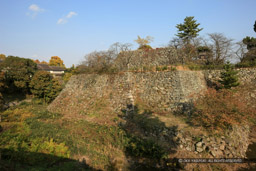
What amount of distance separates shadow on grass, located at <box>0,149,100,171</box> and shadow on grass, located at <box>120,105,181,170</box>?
127 inches

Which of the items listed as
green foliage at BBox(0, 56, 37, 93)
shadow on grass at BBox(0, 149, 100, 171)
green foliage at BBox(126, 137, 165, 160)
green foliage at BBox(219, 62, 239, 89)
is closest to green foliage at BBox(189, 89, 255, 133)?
green foliage at BBox(126, 137, 165, 160)

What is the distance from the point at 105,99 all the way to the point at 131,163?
9326 mm

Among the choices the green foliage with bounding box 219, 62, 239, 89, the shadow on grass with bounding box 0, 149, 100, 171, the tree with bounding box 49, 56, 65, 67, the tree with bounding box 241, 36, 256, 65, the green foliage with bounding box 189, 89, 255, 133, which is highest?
the tree with bounding box 49, 56, 65, 67

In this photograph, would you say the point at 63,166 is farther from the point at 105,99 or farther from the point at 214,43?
the point at 214,43

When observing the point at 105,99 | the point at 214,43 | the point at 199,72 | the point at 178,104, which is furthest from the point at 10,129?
the point at 214,43

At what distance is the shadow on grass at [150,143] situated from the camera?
8.50 meters

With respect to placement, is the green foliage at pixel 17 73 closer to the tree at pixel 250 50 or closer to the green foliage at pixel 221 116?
the green foliage at pixel 221 116

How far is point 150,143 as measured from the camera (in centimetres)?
954

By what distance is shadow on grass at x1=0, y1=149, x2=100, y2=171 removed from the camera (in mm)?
7434

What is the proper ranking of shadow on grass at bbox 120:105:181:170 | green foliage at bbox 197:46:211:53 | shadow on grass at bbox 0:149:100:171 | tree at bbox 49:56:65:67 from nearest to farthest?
shadow on grass at bbox 0:149:100:171 → shadow on grass at bbox 120:105:181:170 → green foliage at bbox 197:46:211:53 → tree at bbox 49:56:65:67

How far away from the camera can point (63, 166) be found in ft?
24.8

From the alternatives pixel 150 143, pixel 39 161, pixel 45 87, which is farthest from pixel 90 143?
pixel 45 87

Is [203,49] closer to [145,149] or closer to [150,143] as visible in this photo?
[150,143]

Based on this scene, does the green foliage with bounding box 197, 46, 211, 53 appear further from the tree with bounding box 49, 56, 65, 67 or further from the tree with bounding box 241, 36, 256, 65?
the tree with bounding box 49, 56, 65, 67
